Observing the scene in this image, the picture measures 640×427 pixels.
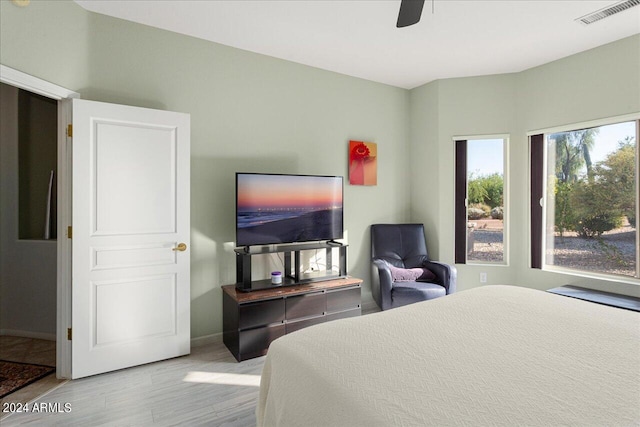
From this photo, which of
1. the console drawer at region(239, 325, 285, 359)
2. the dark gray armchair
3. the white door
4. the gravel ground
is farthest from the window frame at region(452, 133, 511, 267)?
the white door

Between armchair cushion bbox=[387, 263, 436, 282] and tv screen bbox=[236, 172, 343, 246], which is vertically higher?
tv screen bbox=[236, 172, 343, 246]

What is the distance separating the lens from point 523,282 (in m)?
3.83

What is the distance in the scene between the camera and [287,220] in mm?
3238

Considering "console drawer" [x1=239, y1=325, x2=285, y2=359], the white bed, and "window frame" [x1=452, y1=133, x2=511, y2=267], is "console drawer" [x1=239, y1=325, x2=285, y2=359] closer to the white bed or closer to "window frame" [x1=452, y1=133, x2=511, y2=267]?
the white bed

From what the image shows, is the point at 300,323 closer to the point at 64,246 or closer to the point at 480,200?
the point at 64,246

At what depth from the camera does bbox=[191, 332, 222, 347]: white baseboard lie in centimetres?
304

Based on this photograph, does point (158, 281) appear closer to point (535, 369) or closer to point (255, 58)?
point (255, 58)

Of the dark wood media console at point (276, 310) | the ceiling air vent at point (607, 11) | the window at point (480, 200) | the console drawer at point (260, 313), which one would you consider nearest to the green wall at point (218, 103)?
the dark wood media console at point (276, 310)

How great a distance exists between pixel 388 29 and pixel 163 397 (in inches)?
131

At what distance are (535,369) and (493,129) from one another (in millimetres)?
3398

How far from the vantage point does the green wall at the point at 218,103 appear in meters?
2.44

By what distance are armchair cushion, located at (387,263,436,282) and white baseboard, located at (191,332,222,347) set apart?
1853 mm

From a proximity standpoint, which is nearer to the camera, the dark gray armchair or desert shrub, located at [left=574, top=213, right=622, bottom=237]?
desert shrub, located at [left=574, top=213, right=622, bottom=237]

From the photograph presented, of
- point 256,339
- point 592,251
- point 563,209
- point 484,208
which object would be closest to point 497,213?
point 484,208
